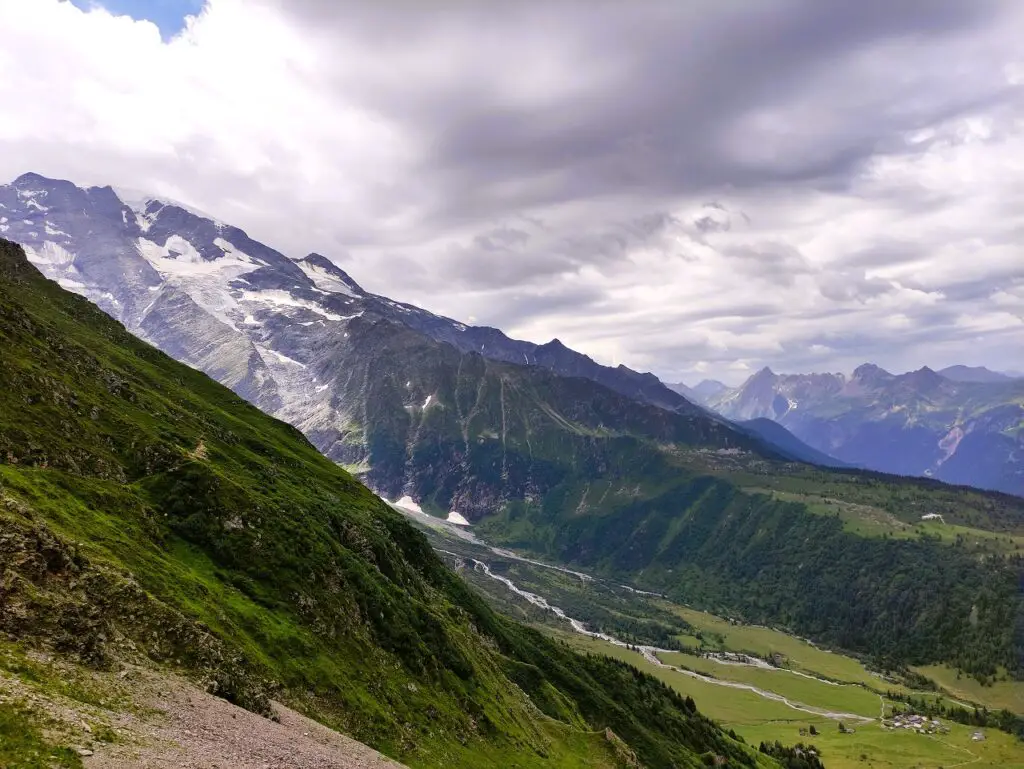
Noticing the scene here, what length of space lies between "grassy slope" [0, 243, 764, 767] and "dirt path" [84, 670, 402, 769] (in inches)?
138

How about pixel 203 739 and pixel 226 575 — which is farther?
pixel 226 575

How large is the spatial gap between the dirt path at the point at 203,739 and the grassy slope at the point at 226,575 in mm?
3512

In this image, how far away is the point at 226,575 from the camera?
Result: 7531 centimetres

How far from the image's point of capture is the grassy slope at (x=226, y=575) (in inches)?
1935

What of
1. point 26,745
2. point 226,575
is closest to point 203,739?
point 26,745

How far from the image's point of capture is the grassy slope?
49.2 metres

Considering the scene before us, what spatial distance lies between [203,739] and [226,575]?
36770 mm

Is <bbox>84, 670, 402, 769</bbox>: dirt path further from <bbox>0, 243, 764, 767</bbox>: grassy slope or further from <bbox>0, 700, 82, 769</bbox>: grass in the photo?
<bbox>0, 243, 764, 767</bbox>: grassy slope

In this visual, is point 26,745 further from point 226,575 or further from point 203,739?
point 226,575

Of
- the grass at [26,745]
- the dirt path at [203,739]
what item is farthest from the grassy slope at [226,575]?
the grass at [26,745]

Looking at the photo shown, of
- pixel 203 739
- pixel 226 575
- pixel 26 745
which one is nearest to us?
pixel 26 745

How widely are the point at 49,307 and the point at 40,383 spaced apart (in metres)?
92.9

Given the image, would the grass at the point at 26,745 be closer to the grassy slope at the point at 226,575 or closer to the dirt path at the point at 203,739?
the dirt path at the point at 203,739

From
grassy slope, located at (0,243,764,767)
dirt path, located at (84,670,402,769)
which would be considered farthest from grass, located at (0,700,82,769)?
grassy slope, located at (0,243,764,767)
